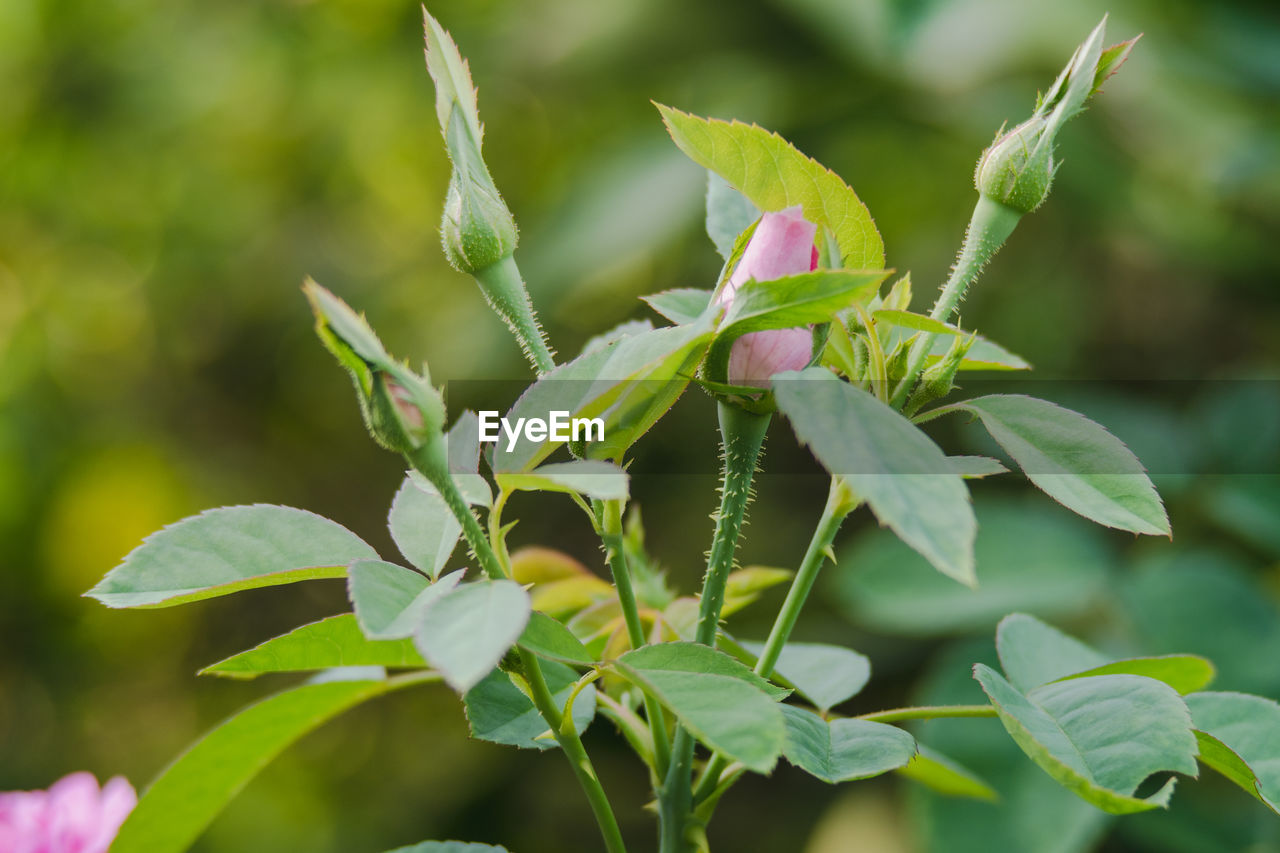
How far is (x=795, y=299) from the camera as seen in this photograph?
0.91 feet

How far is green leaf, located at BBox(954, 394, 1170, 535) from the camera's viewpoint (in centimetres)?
32

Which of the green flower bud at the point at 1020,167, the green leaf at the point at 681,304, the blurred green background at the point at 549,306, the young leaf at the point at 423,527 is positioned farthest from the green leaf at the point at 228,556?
the blurred green background at the point at 549,306

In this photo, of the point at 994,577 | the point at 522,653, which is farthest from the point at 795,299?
the point at 994,577

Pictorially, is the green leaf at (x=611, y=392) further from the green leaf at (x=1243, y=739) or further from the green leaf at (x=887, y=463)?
the green leaf at (x=1243, y=739)

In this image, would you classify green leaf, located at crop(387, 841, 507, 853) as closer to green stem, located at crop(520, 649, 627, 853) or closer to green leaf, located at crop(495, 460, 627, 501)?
green stem, located at crop(520, 649, 627, 853)

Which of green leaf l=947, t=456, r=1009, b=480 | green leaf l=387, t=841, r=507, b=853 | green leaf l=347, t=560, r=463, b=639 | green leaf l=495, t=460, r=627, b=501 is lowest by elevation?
green leaf l=387, t=841, r=507, b=853

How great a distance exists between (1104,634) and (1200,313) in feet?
1.94

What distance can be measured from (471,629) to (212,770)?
Result: 158mm

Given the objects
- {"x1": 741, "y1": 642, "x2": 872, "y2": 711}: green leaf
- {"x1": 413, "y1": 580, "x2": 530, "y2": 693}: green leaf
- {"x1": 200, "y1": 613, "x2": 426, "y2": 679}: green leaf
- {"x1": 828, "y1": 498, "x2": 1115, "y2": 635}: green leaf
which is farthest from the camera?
{"x1": 828, "y1": 498, "x2": 1115, "y2": 635}: green leaf

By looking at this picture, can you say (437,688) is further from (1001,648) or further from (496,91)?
(1001,648)

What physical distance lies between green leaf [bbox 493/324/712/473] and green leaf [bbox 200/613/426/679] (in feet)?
0.25

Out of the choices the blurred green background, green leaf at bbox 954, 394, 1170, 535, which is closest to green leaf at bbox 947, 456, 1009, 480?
green leaf at bbox 954, 394, 1170, 535

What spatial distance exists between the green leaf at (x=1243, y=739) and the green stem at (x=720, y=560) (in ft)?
0.50

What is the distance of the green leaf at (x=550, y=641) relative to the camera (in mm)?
297
